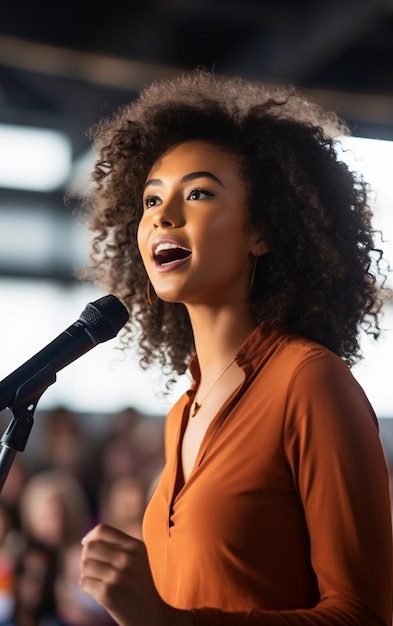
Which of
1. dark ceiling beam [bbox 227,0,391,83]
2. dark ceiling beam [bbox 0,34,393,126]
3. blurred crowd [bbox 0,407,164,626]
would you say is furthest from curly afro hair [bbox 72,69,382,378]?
dark ceiling beam [bbox 0,34,393,126]

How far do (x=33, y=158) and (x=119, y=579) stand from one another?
5361 millimetres

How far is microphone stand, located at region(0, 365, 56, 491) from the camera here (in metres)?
1.13

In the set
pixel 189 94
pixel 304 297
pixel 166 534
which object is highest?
pixel 189 94

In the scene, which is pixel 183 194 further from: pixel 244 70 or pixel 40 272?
pixel 40 272

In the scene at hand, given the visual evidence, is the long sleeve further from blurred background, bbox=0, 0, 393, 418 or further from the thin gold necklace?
blurred background, bbox=0, 0, 393, 418

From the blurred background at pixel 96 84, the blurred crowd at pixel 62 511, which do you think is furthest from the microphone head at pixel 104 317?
the blurred background at pixel 96 84

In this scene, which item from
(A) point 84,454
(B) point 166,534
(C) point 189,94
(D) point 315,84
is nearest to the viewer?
(B) point 166,534

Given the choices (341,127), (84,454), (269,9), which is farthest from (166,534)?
(269,9)

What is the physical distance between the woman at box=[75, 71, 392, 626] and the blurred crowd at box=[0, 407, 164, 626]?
1.77 m

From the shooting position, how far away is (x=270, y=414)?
123 cm

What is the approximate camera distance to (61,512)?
354cm

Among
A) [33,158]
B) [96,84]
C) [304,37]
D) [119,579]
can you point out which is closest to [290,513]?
[119,579]

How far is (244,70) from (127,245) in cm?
371

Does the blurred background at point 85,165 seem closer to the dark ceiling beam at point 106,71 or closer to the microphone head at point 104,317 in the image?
the dark ceiling beam at point 106,71
